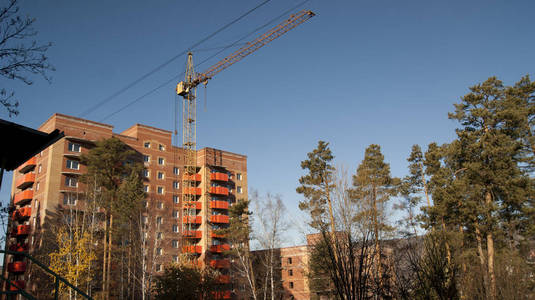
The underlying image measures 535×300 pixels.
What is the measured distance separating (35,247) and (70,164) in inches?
390

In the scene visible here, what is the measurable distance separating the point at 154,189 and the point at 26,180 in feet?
50.7

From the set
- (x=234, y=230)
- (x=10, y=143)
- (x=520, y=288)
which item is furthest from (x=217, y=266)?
(x=10, y=143)

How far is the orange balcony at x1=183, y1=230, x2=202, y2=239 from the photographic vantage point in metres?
52.8

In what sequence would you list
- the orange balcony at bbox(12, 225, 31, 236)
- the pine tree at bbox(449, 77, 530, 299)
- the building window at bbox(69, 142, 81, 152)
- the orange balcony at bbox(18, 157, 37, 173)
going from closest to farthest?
the pine tree at bbox(449, 77, 530, 299)
the orange balcony at bbox(12, 225, 31, 236)
the building window at bbox(69, 142, 81, 152)
the orange balcony at bbox(18, 157, 37, 173)

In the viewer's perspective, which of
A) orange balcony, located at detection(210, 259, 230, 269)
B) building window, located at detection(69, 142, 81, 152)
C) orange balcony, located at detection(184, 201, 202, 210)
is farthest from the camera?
orange balcony, located at detection(184, 201, 202, 210)

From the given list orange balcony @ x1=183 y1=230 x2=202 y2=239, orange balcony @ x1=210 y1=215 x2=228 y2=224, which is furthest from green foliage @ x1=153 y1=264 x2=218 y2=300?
orange balcony @ x1=210 y1=215 x2=228 y2=224

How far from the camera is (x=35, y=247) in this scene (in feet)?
135

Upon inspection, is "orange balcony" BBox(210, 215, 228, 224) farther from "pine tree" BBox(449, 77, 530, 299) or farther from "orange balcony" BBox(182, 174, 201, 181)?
"pine tree" BBox(449, 77, 530, 299)

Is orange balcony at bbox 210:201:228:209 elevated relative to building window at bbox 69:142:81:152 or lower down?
lower down

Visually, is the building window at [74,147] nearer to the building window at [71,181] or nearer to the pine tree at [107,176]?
the pine tree at [107,176]

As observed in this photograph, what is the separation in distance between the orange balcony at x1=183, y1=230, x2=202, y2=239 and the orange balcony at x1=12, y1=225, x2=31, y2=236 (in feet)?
61.1

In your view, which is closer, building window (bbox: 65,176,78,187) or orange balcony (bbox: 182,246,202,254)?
building window (bbox: 65,176,78,187)

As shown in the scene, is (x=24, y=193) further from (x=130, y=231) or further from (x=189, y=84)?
(x=189, y=84)

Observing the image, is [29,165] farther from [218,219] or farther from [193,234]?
[218,219]
